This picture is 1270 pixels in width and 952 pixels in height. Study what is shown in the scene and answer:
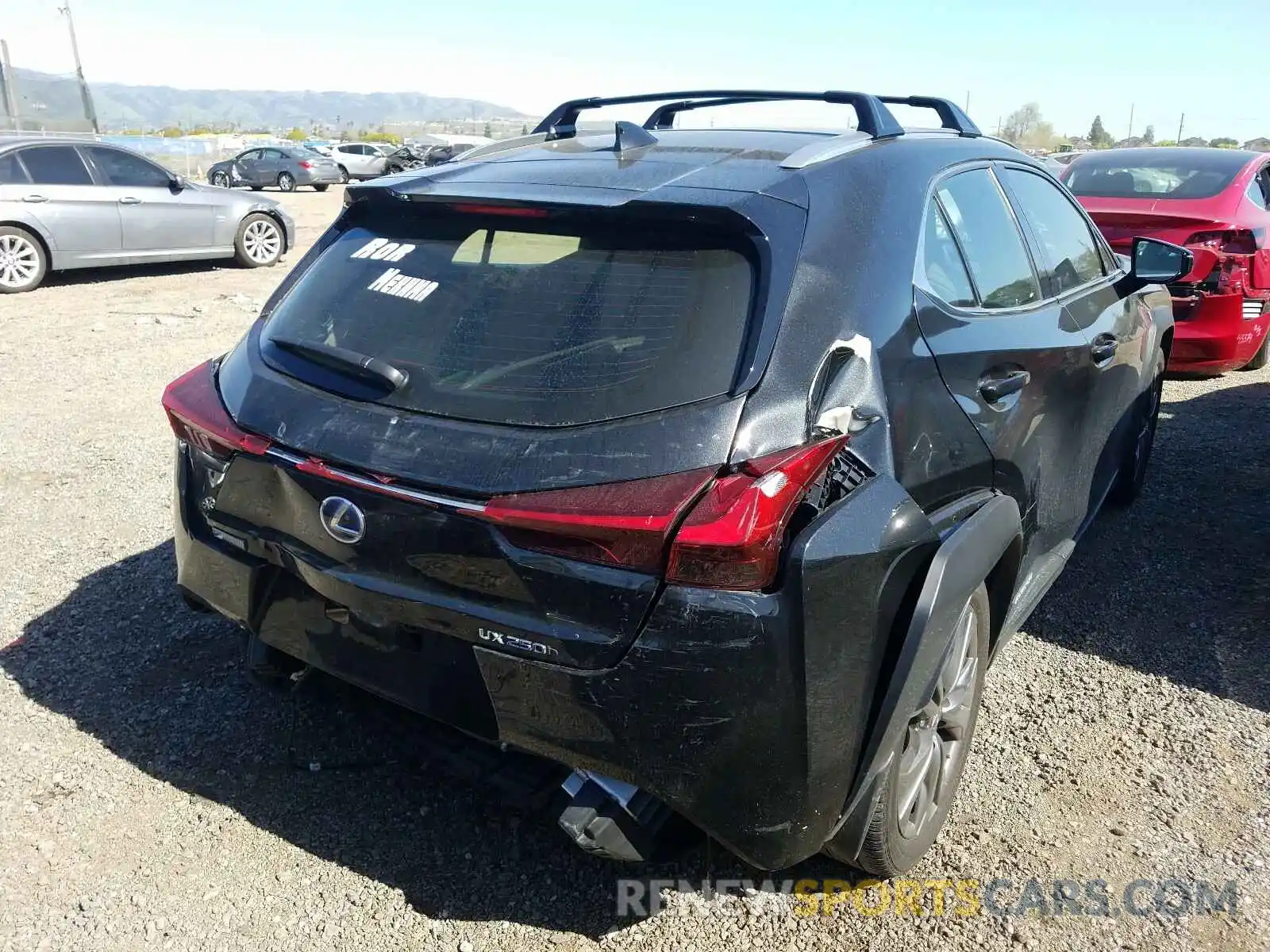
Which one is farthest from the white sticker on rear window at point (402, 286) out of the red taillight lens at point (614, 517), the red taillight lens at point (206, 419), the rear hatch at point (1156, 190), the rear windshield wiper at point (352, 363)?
the rear hatch at point (1156, 190)

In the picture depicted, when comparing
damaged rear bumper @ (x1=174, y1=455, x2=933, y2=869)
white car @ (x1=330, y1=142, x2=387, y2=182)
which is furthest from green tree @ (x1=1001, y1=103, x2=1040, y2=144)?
damaged rear bumper @ (x1=174, y1=455, x2=933, y2=869)

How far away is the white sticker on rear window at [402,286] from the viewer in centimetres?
251

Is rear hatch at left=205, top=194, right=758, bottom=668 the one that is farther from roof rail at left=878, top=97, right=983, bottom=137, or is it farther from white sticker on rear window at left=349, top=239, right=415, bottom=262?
roof rail at left=878, top=97, right=983, bottom=137

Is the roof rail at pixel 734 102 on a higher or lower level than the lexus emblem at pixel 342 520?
higher

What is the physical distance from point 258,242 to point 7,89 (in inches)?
649

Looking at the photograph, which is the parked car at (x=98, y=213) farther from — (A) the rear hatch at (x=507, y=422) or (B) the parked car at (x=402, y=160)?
(B) the parked car at (x=402, y=160)

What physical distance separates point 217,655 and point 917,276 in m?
2.66

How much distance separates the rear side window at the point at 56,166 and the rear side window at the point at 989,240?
10903 millimetres

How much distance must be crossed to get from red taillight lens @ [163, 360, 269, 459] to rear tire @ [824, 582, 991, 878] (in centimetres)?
169

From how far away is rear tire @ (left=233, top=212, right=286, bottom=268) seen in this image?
12.9 m

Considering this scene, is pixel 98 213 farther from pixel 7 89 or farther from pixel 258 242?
pixel 7 89

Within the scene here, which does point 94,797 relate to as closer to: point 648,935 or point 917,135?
point 648,935

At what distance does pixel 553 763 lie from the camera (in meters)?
2.47

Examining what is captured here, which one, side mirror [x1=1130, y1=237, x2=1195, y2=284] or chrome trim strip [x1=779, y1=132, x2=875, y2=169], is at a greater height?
chrome trim strip [x1=779, y1=132, x2=875, y2=169]
